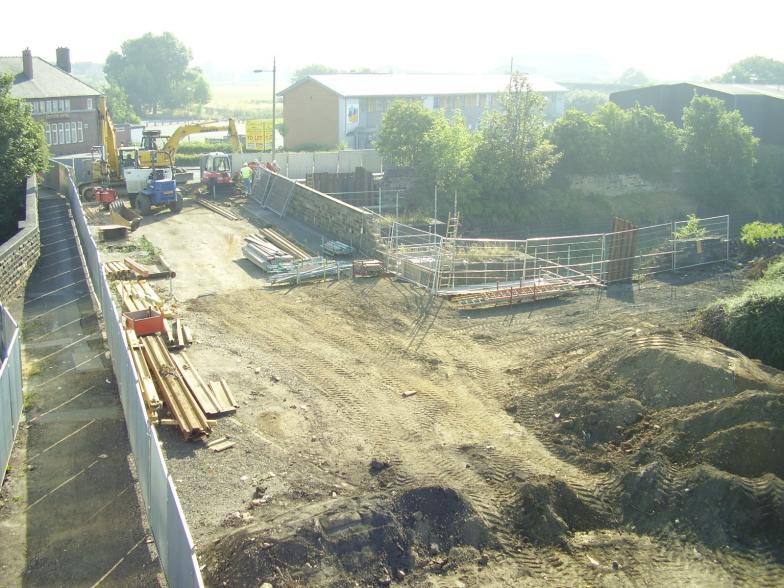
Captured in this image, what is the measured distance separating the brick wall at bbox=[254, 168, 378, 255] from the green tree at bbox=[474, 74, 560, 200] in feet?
37.5

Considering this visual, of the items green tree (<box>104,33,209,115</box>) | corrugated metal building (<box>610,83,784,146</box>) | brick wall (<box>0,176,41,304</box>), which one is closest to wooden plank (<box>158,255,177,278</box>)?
brick wall (<box>0,176,41,304</box>)

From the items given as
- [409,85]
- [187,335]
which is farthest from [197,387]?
[409,85]

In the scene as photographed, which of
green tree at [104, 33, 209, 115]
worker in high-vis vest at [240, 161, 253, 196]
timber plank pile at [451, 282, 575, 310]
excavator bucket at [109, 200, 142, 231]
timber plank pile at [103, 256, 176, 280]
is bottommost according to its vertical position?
timber plank pile at [451, 282, 575, 310]

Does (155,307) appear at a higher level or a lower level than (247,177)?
lower

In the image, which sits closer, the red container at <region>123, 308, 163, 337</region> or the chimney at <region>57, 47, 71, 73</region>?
the red container at <region>123, 308, 163, 337</region>

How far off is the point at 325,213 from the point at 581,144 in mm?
21550

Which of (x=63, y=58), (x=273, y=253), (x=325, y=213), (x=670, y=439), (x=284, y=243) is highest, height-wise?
(x=63, y=58)

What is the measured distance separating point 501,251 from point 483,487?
51.5 feet

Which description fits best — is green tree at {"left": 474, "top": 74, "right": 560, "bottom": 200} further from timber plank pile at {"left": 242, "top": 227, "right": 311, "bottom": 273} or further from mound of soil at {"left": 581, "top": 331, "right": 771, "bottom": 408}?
mound of soil at {"left": 581, "top": 331, "right": 771, "bottom": 408}

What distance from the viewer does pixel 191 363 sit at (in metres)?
17.1

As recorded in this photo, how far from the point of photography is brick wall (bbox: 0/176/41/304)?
20.0m

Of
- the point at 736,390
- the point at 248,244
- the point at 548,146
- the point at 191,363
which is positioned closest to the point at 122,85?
the point at 548,146

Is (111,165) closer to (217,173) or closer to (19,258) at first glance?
(217,173)

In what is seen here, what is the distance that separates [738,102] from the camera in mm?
57219
